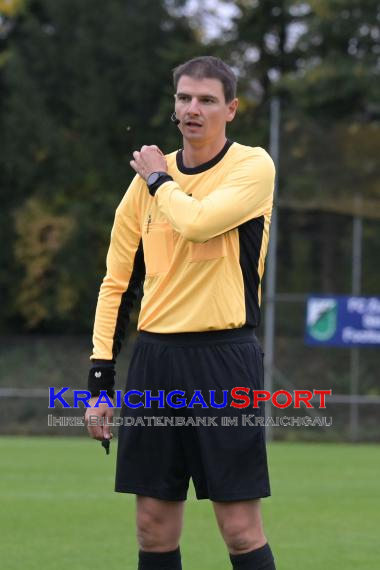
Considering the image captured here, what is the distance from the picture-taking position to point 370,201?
1833 cm

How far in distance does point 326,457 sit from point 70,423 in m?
5.94

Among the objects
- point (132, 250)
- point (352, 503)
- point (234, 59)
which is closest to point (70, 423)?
point (352, 503)

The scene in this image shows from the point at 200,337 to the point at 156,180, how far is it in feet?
1.92

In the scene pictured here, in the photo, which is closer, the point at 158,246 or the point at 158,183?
the point at 158,183

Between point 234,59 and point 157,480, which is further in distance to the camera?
point 234,59

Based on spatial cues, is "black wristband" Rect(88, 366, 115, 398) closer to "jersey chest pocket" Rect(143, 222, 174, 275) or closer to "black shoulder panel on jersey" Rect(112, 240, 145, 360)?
"black shoulder panel on jersey" Rect(112, 240, 145, 360)

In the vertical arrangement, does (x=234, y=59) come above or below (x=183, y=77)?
above

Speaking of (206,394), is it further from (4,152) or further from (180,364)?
(4,152)

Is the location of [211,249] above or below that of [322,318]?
above

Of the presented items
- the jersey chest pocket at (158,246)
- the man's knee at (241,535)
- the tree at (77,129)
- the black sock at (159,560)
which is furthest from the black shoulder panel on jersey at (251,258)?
the tree at (77,129)

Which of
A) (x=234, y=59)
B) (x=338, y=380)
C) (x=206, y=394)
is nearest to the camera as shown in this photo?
(x=206, y=394)

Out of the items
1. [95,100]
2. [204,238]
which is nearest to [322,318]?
[95,100]

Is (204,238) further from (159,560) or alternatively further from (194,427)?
(159,560)

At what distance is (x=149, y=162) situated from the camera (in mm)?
4559
